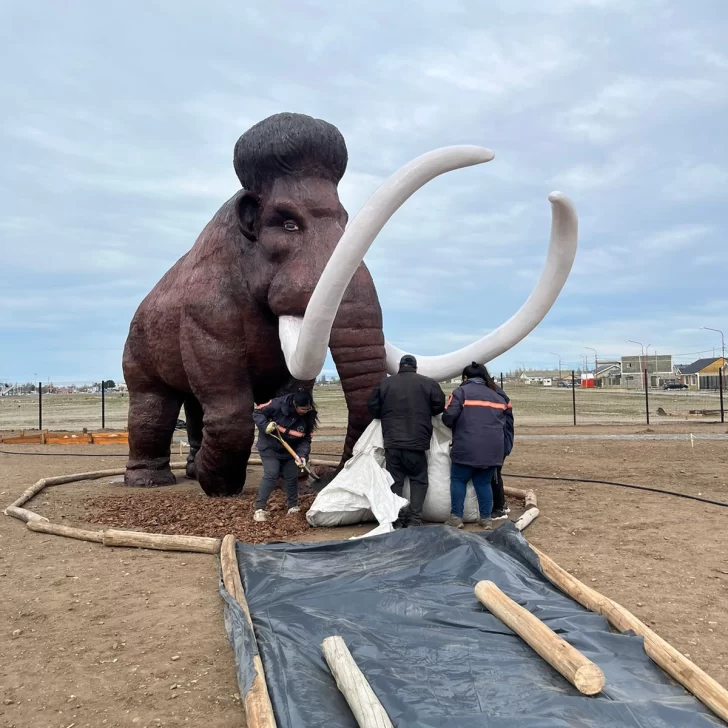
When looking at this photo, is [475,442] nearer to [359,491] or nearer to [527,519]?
[527,519]

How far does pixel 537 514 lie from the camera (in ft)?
17.9

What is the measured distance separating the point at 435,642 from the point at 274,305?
134 inches

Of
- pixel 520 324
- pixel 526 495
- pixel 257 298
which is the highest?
pixel 257 298

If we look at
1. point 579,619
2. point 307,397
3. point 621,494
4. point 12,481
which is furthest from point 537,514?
point 12,481

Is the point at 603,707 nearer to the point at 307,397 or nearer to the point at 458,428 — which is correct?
the point at 458,428

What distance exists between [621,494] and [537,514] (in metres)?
1.58

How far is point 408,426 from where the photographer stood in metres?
5.02

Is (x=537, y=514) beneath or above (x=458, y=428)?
beneath

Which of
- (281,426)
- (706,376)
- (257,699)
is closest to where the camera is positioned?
(257,699)

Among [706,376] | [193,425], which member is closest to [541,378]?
[706,376]

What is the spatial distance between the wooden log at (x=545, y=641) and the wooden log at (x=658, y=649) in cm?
35

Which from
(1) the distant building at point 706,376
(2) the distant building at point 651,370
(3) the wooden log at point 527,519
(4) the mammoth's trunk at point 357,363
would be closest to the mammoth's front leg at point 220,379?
(4) the mammoth's trunk at point 357,363

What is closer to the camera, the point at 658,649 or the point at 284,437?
the point at 658,649

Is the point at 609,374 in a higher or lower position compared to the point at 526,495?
higher
